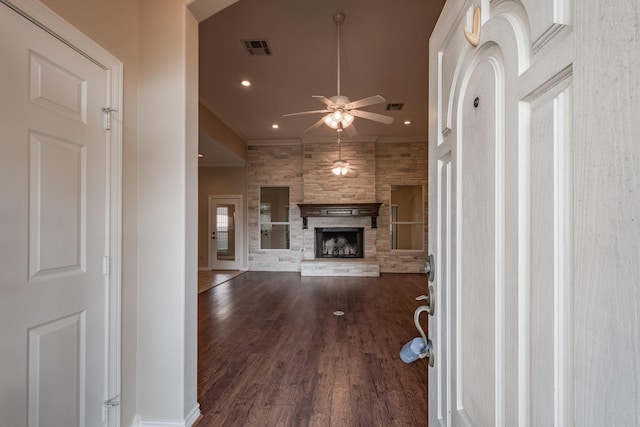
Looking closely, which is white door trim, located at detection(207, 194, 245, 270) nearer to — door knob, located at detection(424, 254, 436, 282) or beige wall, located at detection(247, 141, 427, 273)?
beige wall, located at detection(247, 141, 427, 273)

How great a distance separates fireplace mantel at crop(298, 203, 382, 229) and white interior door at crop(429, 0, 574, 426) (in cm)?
618

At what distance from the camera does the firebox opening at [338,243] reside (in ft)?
24.9

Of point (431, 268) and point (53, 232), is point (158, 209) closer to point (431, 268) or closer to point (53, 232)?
point (53, 232)

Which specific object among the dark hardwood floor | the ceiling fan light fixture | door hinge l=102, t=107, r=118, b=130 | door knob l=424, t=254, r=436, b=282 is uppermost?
the ceiling fan light fixture

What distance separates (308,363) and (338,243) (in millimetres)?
5085

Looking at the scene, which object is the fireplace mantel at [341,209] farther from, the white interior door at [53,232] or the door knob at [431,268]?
the door knob at [431,268]

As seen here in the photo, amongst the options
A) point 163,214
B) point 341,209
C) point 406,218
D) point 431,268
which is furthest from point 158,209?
point 406,218

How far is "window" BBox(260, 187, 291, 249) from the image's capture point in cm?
776

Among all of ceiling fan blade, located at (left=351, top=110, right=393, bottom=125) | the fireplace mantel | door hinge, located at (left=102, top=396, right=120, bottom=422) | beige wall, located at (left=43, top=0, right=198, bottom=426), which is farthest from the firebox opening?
door hinge, located at (left=102, top=396, right=120, bottom=422)

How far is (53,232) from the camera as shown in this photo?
130cm

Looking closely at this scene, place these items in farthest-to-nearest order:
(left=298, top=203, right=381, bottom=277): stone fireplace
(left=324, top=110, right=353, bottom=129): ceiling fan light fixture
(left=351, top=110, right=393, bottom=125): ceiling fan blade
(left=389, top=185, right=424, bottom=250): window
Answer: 1. (left=389, top=185, right=424, bottom=250): window
2. (left=298, top=203, right=381, bottom=277): stone fireplace
3. (left=351, top=110, right=393, bottom=125): ceiling fan blade
4. (left=324, top=110, right=353, bottom=129): ceiling fan light fixture

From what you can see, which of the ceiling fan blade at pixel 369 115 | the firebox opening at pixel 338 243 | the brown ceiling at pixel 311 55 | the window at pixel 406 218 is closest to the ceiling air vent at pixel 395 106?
the brown ceiling at pixel 311 55

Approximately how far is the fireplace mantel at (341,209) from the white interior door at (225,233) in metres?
1.88

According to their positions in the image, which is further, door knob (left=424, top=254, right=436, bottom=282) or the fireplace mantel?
the fireplace mantel
